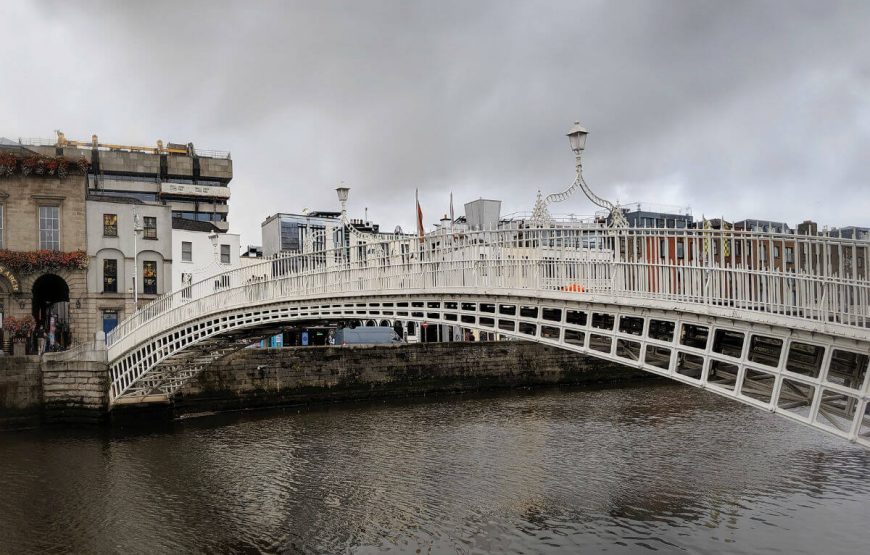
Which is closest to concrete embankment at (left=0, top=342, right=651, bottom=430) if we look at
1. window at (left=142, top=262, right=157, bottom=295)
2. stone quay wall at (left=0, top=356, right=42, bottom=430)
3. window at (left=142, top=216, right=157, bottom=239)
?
stone quay wall at (left=0, top=356, right=42, bottom=430)

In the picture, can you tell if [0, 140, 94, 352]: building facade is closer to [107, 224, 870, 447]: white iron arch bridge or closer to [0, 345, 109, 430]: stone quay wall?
[0, 345, 109, 430]: stone quay wall

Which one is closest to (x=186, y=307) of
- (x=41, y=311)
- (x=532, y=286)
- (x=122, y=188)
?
(x=532, y=286)

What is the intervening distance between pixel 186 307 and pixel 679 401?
2066cm

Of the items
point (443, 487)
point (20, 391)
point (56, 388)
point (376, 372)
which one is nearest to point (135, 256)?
point (56, 388)

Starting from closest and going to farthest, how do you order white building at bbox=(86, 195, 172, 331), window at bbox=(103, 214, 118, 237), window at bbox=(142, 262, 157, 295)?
white building at bbox=(86, 195, 172, 331), window at bbox=(103, 214, 118, 237), window at bbox=(142, 262, 157, 295)

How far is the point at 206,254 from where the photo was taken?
41.0 metres

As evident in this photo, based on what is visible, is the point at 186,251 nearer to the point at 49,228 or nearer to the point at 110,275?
the point at 110,275

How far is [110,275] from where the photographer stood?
37.2 meters

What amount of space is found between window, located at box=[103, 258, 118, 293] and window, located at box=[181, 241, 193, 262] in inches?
145

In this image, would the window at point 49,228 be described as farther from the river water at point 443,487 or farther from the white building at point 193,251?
the river water at point 443,487

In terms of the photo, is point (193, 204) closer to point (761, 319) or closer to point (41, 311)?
point (41, 311)

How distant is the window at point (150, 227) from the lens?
38906 millimetres

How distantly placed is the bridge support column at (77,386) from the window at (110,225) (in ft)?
33.4

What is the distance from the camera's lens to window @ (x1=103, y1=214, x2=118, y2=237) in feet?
122
